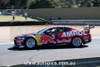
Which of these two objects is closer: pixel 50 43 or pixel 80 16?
pixel 50 43

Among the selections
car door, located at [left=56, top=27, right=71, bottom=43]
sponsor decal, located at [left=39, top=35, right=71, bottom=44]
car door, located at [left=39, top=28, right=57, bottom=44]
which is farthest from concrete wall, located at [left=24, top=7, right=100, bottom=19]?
car door, located at [left=39, top=28, right=57, bottom=44]

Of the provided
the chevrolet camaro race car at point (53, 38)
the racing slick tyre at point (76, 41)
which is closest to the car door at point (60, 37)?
the chevrolet camaro race car at point (53, 38)

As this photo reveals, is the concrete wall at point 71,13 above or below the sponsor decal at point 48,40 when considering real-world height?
above

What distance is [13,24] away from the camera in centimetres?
2955

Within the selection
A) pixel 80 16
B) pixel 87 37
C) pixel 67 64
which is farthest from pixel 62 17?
pixel 67 64

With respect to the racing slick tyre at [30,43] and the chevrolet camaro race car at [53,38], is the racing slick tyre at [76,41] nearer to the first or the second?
the chevrolet camaro race car at [53,38]

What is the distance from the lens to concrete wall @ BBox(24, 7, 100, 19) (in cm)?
4391

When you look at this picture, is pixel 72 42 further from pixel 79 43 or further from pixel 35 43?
pixel 35 43

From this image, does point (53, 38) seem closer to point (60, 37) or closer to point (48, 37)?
point (48, 37)

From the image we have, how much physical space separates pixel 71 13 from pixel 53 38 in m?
33.7

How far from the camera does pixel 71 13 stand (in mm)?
45375

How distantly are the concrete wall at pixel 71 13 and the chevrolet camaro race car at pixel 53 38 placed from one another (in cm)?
3208

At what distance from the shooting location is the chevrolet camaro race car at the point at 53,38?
39.3 ft

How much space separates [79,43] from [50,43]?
1.76 meters
